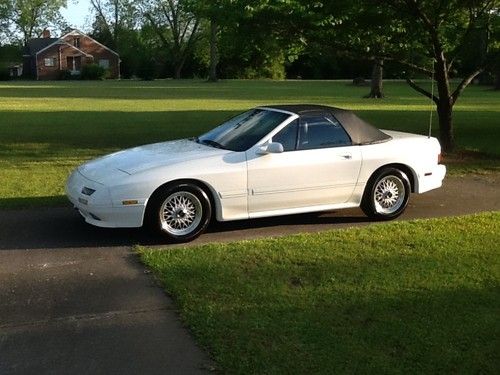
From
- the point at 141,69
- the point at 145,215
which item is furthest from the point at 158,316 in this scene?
the point at 141,69

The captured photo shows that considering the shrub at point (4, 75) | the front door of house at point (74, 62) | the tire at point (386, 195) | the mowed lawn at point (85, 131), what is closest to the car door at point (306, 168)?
the tire at point (386, 195)

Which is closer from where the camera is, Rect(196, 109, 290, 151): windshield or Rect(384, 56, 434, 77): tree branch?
Rect(196, 109, 290, 151): windshield

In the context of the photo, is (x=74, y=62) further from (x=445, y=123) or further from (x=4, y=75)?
(x=445, y=123)

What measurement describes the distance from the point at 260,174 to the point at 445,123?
27.8 feet

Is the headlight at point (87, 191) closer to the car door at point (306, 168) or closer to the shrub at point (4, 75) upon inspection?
the car door at point (306, 168)

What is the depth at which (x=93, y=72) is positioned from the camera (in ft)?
289

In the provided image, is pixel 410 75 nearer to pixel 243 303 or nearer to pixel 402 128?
pixel 402 128

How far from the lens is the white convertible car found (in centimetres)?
678

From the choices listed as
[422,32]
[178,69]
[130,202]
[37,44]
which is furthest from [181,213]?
[37,44]

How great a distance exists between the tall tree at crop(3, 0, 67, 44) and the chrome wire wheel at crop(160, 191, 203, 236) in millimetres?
112040

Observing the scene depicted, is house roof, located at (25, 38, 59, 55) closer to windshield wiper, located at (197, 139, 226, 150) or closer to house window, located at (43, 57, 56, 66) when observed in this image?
house window, located at (43, 57, 56, 66)

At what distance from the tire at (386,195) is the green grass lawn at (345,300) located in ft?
2.13

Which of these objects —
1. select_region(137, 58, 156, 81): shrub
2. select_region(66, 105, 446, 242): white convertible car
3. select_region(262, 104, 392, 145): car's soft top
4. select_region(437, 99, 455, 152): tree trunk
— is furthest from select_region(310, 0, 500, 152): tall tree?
select_region(137, 58, 156, 81): shrub

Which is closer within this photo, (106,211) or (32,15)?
(106,211)
